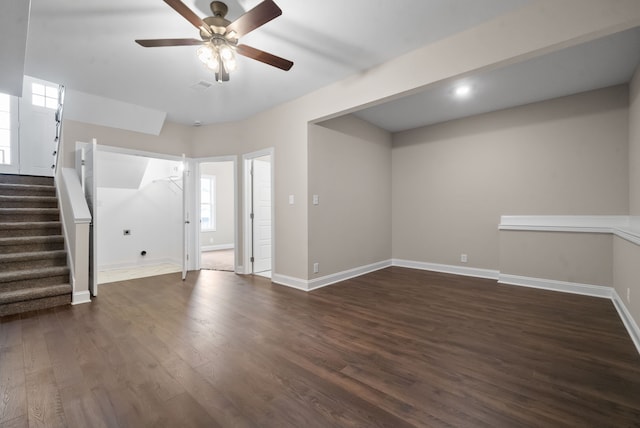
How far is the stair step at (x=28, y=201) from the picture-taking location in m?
4.14

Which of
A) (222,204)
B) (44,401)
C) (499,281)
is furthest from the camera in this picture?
(222,204)

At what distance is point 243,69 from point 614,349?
4.35m

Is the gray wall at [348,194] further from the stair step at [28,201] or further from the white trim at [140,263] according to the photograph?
the stair step at [28,201]

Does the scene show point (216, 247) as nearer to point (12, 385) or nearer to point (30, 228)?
point (30, 228)

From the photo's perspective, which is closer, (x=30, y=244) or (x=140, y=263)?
(x=30, y=244)

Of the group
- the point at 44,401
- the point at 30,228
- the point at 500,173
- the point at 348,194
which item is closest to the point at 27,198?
the point at 30,228

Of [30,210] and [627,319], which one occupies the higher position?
[30,210]

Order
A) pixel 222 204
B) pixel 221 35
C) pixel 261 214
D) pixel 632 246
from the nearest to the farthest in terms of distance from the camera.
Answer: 1. pixel 221 35
2. pixel 632 246
3. pixel 261 214
4. pixel 222 204

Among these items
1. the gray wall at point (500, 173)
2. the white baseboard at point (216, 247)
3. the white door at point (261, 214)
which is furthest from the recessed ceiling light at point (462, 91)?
the white baseboard at point (216, 247)

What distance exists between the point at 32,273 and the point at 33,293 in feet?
1.05

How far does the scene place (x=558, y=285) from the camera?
3.92m

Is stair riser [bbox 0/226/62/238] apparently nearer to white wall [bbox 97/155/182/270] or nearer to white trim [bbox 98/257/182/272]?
white wall [bbox 97/155/182/270]

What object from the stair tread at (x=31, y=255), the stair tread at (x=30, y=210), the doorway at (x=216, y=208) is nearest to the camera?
the stair tread at (x=31, y=255)

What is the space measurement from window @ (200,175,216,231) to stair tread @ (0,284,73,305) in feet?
15.6
